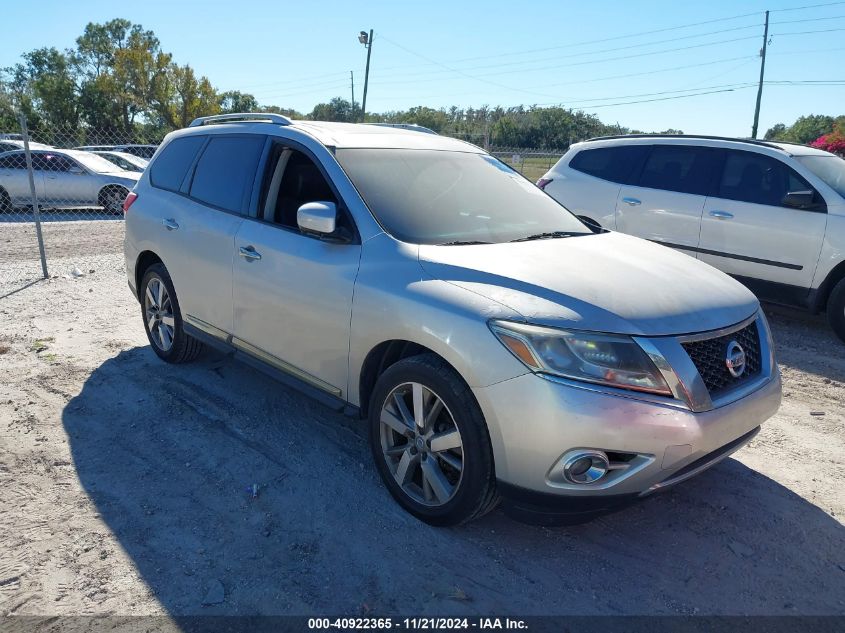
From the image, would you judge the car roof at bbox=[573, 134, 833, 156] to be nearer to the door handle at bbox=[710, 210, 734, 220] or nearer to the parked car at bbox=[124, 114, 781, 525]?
the door handle at bbox=[710, 210, 734, 220]

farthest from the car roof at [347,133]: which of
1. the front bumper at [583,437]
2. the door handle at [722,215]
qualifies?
the door handle at [722,215]

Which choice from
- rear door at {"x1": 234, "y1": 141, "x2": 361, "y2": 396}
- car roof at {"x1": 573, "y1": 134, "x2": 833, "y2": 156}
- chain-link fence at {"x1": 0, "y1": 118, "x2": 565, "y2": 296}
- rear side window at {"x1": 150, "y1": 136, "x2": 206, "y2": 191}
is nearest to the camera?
rear door at {"x1": 234, "y1": 141, "x2": 361, "y2": 396}

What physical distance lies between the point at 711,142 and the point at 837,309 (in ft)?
7.65

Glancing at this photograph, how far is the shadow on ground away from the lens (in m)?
2.68

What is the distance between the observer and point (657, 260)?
3500 mm

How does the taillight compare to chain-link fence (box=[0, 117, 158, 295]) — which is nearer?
the taillight

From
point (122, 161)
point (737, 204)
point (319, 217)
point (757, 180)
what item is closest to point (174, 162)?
point (319, 217)

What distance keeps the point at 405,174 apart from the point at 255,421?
1873mm

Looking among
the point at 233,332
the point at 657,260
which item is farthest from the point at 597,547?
the point at 233,332

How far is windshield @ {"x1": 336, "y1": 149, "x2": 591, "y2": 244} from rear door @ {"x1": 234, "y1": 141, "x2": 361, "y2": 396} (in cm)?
22

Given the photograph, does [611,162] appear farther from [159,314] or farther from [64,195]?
[64,195]

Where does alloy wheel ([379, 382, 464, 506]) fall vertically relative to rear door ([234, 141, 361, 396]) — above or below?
below

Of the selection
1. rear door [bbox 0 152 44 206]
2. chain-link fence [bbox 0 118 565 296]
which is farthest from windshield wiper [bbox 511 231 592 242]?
rear door [bbox 0 152 44 206]

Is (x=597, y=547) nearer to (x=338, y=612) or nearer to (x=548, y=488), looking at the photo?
(x=548, y=488)
